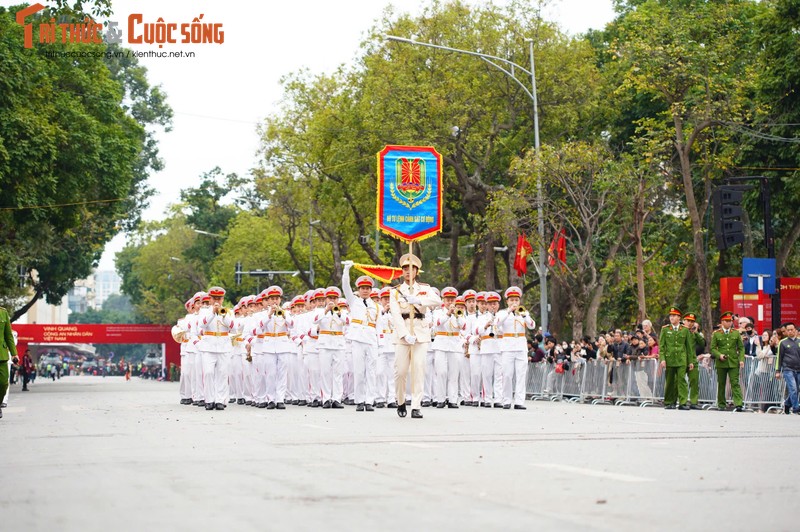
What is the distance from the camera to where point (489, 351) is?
24.7 metres

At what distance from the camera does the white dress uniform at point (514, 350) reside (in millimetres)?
23312

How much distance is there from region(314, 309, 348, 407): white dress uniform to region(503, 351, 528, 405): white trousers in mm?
3031

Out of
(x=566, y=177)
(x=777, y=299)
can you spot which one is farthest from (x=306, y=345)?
(x=566, y=177)

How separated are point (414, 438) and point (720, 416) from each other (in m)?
8.08

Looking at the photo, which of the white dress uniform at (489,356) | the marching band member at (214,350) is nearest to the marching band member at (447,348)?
the white dress uniform at (489,356)

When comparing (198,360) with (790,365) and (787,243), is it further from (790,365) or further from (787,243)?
(787,243)

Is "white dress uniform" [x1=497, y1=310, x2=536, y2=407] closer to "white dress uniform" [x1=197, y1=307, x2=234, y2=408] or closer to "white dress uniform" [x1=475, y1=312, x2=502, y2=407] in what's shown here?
"white dress uniform" [x1=475, y1=312, x2=502, y2=407]

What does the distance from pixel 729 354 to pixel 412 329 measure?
807cm

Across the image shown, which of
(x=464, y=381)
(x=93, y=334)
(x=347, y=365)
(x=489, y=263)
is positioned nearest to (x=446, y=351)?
(x=464, y=381)

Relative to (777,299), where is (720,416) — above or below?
below

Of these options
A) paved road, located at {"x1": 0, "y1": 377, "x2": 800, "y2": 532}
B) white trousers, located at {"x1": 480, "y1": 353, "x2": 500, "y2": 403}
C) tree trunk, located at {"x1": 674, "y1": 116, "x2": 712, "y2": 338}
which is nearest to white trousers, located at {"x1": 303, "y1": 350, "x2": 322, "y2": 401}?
white trousers, located at {"x1": 480, "y1": 353, "x2": 500, "y2": 403}

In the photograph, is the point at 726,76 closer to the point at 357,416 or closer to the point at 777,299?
the point at 777,299

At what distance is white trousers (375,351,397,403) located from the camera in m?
23.0

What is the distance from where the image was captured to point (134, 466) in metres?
10.2
